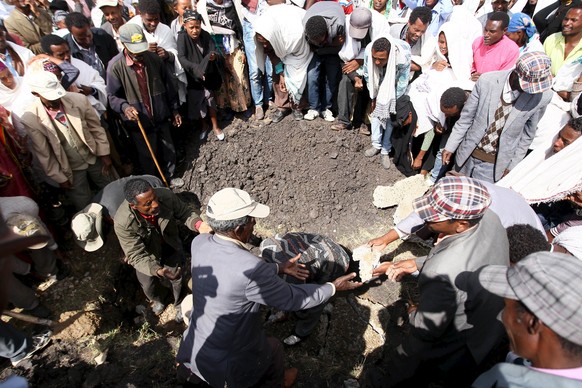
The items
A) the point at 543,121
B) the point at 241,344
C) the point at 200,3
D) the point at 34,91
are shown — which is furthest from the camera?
the point at 200,3

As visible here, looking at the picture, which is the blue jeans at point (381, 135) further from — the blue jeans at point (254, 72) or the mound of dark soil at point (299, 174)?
the blue jeans at point (254, 72)

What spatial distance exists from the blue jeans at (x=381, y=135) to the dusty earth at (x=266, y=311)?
0.24m

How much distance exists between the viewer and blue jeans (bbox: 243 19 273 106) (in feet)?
16.5

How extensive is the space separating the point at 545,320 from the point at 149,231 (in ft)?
10.3

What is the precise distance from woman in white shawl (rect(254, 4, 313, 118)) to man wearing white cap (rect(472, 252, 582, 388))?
4.22 meters

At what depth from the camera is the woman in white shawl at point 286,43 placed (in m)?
4.69

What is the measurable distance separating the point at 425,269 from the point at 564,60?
3840 millimetres

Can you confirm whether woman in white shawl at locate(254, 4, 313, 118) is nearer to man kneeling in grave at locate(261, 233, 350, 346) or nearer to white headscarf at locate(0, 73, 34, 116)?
man kneeling in grave at locate(261, 233, 350, 346)

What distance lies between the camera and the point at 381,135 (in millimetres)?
4977

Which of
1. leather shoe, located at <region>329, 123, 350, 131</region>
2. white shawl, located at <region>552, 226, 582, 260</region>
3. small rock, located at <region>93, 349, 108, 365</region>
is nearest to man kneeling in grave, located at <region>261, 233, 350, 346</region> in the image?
small rock, located at <region>93, 349, 108, 365</region>

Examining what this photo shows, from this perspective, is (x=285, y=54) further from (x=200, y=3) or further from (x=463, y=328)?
(x=463, y=328)

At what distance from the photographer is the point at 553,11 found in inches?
216

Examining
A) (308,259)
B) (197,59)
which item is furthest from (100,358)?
(197,59)

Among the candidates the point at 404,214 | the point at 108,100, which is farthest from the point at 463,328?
the point at 108,100
